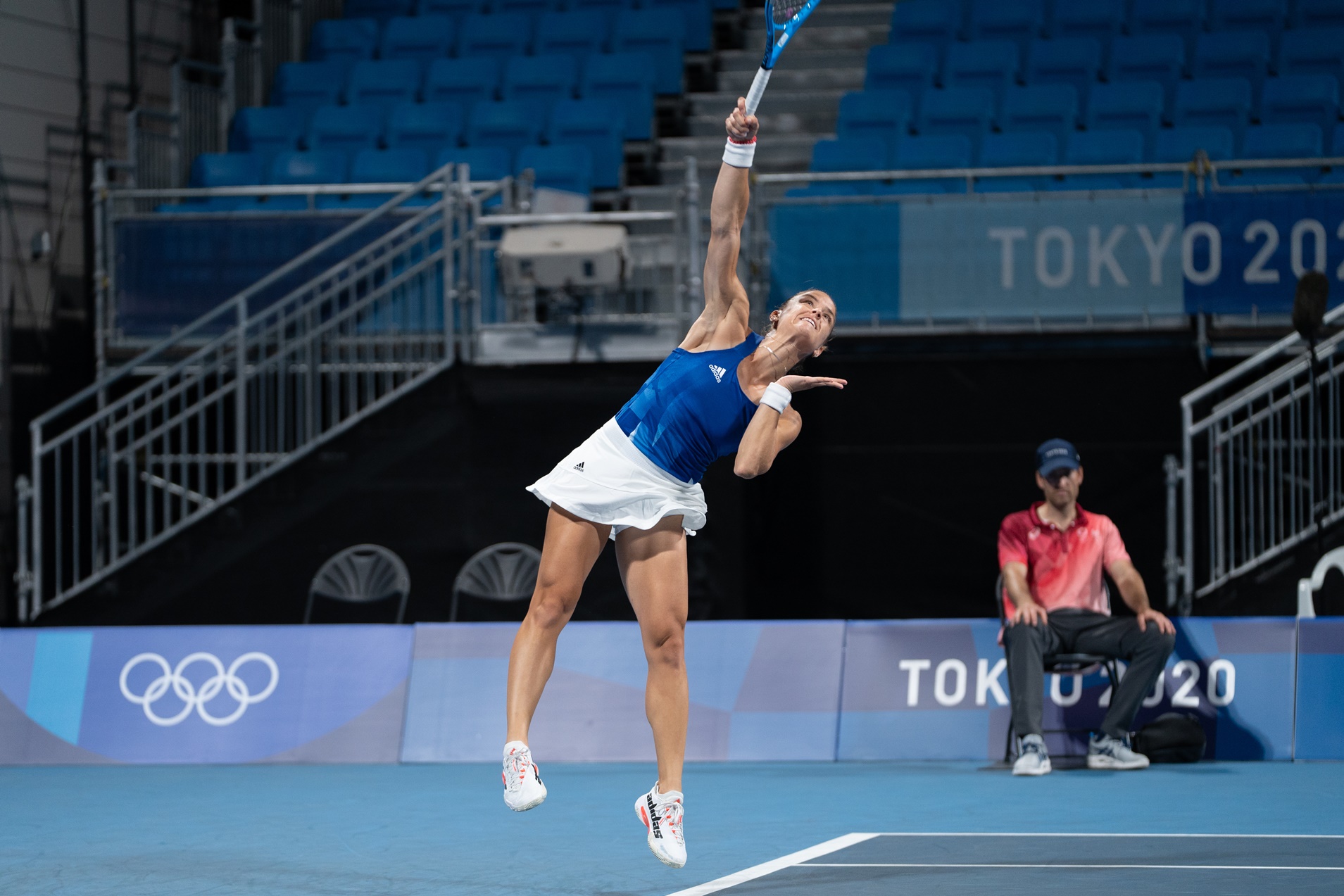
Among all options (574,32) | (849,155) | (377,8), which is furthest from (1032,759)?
(377,8)

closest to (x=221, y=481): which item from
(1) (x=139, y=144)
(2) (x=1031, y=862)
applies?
(1) (x=139, y=144)

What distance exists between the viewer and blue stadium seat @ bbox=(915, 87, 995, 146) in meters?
14.5

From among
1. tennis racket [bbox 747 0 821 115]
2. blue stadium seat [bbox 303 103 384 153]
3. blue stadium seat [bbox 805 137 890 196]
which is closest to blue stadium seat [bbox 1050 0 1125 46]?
blue stadium seat [bbox 805 137 890 196]

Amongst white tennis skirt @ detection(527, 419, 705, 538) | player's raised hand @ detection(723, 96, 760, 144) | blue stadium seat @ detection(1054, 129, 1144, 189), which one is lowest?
white tennis skirt @ detection(527, 419, 705, 538)

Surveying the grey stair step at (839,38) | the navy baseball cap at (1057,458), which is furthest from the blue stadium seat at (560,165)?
the navy baseball cap at (1057,458)

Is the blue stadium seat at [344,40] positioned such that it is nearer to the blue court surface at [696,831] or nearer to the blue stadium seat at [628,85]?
the blue stadium seat at [628,85]

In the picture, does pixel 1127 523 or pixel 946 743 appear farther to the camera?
pixel 1127 523

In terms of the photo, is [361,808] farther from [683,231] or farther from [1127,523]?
[1127,523]

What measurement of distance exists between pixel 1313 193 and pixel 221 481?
816 cm

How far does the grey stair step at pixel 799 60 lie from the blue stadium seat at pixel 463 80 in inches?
91.4

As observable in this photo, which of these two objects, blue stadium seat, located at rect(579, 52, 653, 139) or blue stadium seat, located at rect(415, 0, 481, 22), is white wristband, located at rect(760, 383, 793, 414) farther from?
blue stadium seat, located at rect(415, 0, 481, 22)

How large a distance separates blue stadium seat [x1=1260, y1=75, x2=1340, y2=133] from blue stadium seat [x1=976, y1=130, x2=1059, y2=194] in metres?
1.77

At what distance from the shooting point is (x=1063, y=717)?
9305 millimetres

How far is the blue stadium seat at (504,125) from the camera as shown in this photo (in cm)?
1524
